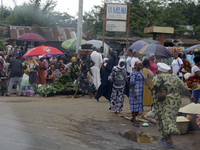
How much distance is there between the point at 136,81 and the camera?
279 inches

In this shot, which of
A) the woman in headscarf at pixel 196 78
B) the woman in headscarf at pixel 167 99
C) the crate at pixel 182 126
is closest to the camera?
the woman in headscarf at pixel 167 99

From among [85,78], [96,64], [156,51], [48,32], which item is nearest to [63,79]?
[85,78]

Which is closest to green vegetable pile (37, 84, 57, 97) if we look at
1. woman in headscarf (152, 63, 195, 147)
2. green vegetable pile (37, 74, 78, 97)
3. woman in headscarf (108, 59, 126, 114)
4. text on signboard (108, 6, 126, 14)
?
green vegetable pile (37, 74, 78, 97)

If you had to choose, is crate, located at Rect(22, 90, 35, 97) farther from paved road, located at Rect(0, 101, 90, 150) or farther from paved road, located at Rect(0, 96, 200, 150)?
paved road, located at Rect(0, 101, 90, 150)

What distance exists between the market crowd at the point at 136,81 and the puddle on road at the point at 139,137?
1.51 feet

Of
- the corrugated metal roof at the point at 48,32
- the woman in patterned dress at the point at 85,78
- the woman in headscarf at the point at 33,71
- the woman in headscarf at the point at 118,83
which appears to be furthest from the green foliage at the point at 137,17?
the woman in headscarf at the point at 118,83

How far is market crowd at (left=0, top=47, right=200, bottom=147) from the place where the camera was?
527 cm

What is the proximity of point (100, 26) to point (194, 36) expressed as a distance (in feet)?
36.7

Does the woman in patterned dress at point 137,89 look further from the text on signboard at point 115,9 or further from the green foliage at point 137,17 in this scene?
the green foliage at point 137,17

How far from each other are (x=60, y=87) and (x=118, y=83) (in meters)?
4.79

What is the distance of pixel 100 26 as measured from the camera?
34438 mm

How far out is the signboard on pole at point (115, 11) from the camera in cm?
1542

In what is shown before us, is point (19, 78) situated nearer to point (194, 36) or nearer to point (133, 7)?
point (133, 7)

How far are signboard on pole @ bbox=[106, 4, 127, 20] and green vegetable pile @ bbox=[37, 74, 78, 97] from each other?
4853 mm
